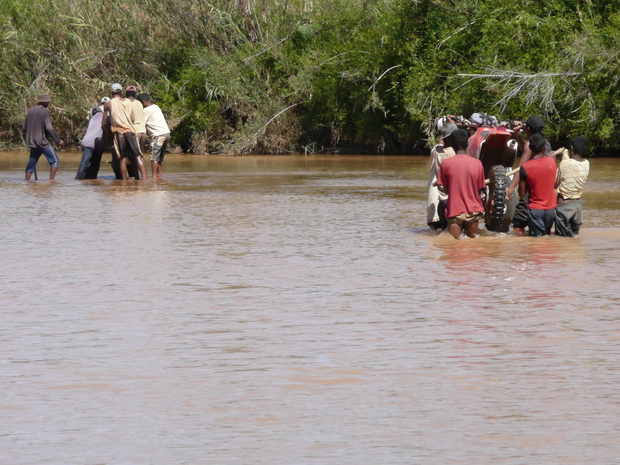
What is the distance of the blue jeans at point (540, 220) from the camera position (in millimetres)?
12562

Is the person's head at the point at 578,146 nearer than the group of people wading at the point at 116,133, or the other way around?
the person's head at the point at 578,146

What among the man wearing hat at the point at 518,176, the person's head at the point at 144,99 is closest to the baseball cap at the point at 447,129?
the man wearing hat at the point at 518,176

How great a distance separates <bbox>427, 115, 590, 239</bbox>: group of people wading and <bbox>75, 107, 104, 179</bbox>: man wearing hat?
1017 centimetres

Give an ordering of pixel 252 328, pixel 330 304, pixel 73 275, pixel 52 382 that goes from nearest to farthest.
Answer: pixel 52 382 < pixel 252 328 < pixel 330 304 < pixel 73 275

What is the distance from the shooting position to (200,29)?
127ft

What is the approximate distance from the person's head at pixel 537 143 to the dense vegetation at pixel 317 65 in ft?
56.3

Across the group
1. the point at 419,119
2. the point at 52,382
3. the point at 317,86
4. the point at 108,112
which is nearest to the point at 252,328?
the point at 52,382

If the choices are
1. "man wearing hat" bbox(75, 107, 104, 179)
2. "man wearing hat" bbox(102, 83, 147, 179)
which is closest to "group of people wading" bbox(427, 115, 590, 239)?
"man wearing hat" bbox(102, 83, 147, 179)

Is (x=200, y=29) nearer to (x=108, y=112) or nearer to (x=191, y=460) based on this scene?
(x=108, y=112)

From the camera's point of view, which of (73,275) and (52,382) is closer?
(52,382)

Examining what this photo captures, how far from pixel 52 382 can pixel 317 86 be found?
30.9 meters

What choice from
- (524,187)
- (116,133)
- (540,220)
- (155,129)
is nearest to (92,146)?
(116,133)

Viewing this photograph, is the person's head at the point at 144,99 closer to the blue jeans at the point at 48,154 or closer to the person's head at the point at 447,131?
the blue jeans at the point at 48,154

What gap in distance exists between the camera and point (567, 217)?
1260 centimetres
